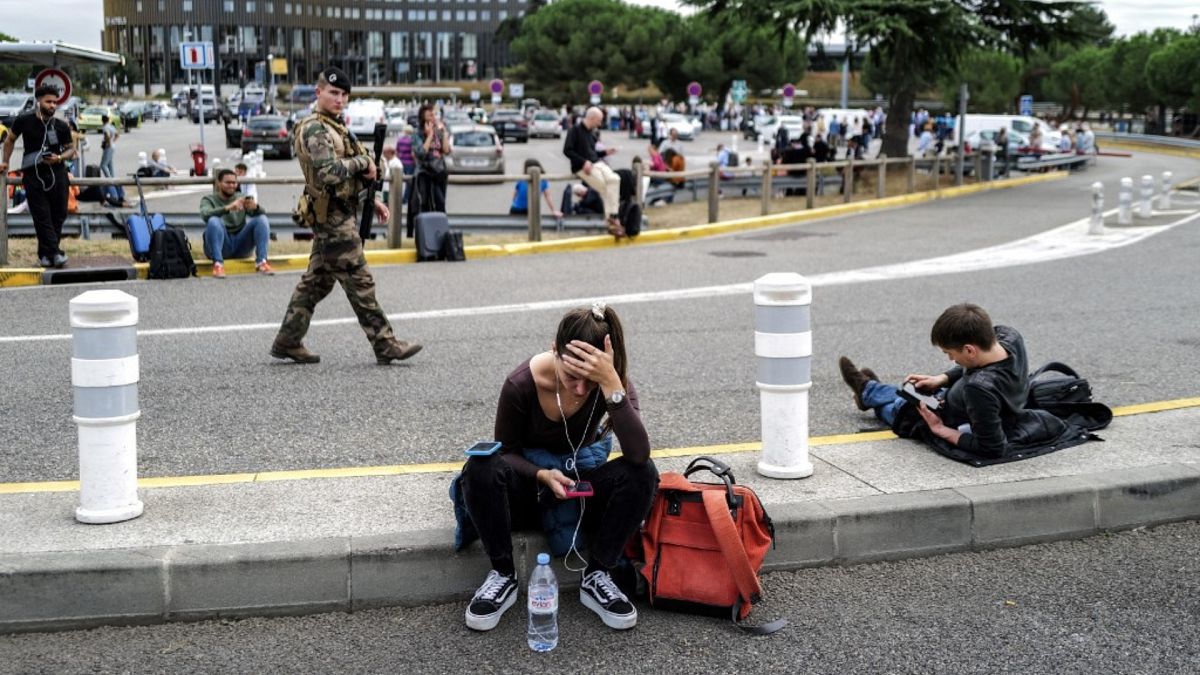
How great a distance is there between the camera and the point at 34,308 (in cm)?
1185

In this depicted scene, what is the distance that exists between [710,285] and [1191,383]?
6.09m

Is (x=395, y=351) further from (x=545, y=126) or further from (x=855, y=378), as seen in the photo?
(x=545, y=126)

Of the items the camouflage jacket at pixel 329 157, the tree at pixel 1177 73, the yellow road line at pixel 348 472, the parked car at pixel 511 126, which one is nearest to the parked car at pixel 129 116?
the parked car at pixel 511 126

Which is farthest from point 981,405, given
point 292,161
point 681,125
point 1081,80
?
point 1081,80

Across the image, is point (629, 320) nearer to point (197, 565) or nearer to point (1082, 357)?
point (1082, 357)

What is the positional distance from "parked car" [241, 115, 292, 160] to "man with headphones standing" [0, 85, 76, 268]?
31386mm

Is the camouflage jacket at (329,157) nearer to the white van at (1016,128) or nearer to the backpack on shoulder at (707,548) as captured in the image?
the backpack on shoulder at (707,548)

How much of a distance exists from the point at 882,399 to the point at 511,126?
2277 inches

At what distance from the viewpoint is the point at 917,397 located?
6320 mm

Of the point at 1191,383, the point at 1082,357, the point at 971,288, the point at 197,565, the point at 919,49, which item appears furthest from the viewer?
the point at 919,49

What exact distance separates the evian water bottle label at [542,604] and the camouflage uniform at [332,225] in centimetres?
450

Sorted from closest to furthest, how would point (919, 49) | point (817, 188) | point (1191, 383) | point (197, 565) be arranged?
point (197, 565), point (1191, 383), point (817, 188), point (919, 49)

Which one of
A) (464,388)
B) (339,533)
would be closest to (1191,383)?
(464,388)

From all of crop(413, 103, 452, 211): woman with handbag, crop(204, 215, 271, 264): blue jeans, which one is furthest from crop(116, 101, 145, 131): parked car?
crop(204, 215, 271, 264): blue jeans
